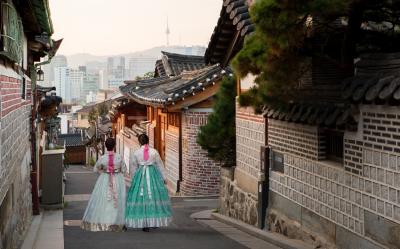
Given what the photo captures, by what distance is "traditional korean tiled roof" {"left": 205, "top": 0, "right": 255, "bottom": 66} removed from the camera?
38.3 ft

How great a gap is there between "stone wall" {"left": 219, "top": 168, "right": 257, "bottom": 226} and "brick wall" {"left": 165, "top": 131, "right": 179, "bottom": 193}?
6879 mm

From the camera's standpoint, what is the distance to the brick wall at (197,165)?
20.6 meters

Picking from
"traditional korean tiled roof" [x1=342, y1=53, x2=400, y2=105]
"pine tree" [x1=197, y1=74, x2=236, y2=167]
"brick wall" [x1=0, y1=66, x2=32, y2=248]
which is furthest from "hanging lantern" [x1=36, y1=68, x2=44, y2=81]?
"traditional korean tiled roof" [x1=342, y1=53, x2=400, y2=105]

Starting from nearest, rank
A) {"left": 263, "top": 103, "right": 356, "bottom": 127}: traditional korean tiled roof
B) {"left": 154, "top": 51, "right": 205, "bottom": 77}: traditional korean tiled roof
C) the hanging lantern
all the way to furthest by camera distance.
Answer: {"left": 263, "top": 103, "right": 356, "bottom": 127}: traditional korean tiled roof
the hanging lantern
{"left": 154, "top": 51, "right": 205, "bottom": 77}: traditional korean tiled roof

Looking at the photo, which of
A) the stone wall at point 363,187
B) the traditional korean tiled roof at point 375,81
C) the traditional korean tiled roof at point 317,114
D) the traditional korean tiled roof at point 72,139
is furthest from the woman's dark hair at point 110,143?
the traditional korean tiled roof at point 72,139

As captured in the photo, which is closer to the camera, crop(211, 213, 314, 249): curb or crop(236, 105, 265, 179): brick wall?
crop(211, 213, 314, 249): curb

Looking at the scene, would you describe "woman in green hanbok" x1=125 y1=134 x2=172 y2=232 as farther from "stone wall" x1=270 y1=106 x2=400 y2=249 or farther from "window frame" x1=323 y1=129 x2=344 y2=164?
"window frame" x1=323 y1=129 x2=344 y2=164

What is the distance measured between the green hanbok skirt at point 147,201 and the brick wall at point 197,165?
902 cm

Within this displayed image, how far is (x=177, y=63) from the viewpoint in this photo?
31.2 metres

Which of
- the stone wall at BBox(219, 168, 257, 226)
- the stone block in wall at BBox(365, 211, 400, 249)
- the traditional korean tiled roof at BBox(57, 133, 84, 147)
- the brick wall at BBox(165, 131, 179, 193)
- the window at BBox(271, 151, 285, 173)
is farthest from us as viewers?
the traditional korean tiled roof at BBox(57, 133, 84, 147)

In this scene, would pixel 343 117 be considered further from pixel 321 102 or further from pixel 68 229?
pixel 68 229

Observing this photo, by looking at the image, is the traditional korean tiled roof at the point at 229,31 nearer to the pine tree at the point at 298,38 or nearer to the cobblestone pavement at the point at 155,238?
the pine tree at the point at 298,38

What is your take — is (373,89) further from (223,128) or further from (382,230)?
(223,128)

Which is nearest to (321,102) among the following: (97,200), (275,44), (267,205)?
(275,44)
